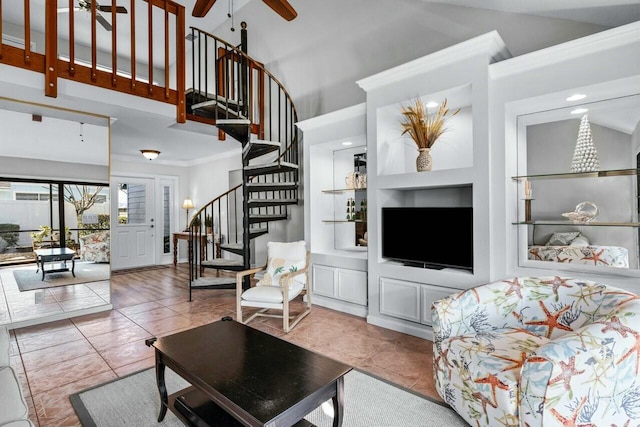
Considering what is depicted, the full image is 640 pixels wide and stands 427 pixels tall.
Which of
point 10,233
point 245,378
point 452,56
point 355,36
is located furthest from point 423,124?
point 10,233

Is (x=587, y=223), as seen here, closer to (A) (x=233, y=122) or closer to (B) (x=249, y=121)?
(B) (x=249, y=121)

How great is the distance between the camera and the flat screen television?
2.94 m

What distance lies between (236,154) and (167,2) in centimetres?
320

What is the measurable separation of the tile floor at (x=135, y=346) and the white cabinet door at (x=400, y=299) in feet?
0.66

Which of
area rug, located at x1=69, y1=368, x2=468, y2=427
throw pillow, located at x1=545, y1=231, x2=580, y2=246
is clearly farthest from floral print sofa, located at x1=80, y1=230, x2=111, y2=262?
throw pillow, located at x1=545, y1=231, x2=580, y2=246

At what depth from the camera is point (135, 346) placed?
9.93 feet

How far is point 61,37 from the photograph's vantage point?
20.0ft

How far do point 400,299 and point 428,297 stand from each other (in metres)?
0.30

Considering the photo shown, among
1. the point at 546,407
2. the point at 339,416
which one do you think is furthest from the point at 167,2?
the point at 546,407

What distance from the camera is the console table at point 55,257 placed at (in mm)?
3756

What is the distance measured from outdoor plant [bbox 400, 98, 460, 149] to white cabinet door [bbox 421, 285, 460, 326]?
135 centimetres

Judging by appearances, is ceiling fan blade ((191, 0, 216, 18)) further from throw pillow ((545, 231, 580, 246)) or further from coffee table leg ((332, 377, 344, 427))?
throw pillow ((545, 231, 580, 246))

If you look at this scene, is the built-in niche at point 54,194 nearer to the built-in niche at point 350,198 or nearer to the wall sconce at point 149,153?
the wall sconce at point 149,153

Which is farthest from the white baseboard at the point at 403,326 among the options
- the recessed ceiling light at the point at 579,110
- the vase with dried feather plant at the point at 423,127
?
the recessed ceiling light at the point at 579,110
